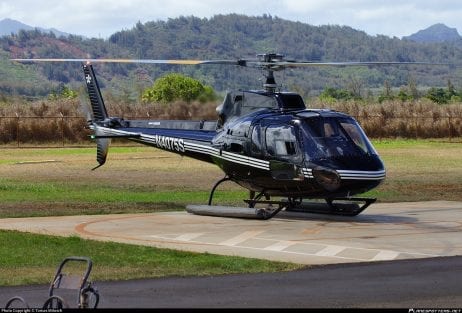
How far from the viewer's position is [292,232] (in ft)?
84.1

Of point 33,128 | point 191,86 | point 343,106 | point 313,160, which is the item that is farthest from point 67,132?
point 313,160

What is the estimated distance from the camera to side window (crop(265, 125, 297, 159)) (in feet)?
87.8

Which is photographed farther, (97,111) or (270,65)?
(97,111)

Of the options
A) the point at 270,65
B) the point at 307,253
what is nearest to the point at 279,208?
the point at 270,65

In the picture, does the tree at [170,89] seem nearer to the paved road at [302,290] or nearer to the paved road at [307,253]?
the paved road at [307,253]

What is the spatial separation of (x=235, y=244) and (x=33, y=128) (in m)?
55.3

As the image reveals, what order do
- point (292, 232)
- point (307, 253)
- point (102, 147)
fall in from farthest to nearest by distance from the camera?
point (102, 147)
point (292, 232)
point (307, 253)

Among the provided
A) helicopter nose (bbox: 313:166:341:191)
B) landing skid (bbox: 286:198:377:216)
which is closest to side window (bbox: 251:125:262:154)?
helicopter nose (bbox: 313:166:341:191)

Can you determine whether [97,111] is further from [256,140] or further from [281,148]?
[281,148]

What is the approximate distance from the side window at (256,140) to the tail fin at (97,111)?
21.8 ft

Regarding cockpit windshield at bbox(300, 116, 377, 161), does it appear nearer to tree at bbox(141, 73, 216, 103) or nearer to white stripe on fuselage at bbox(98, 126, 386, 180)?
white stripe on fuselage at bbox(98, 126, 386, 180)

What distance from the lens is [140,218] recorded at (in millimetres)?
28594

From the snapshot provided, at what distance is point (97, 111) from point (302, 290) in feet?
56.3

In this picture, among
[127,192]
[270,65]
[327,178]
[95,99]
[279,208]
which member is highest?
[270,65]
